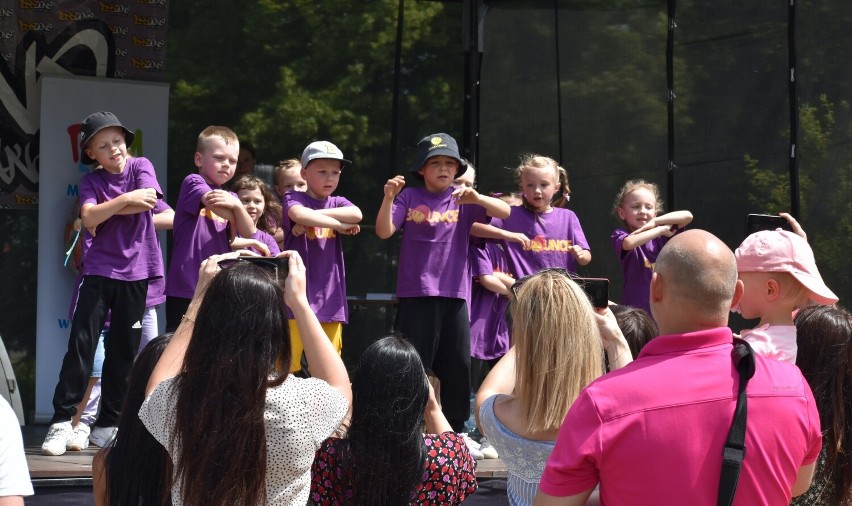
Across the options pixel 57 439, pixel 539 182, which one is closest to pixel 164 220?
pixel 57 439

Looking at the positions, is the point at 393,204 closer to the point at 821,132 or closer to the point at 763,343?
the point at 821,132

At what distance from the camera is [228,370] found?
6.97 ft

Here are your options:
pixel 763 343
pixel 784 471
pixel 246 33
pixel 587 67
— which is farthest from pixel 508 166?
pixel 784 471

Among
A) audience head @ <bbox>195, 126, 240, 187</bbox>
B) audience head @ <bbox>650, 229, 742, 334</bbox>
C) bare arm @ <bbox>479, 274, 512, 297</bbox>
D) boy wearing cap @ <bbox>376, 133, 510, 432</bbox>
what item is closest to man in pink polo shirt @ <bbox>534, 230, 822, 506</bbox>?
audience head @ <bbox>650, 229, 742, 334</bbox>

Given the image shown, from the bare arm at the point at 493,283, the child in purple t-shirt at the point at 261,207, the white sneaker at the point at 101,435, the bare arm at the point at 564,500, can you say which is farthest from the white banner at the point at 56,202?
the bare arm at the point at 564,500

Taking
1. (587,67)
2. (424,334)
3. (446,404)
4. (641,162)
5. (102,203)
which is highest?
(587,67)

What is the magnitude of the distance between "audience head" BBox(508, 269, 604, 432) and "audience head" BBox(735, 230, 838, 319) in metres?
0.45

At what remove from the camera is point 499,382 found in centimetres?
246

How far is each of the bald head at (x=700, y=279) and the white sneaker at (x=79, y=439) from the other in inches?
129

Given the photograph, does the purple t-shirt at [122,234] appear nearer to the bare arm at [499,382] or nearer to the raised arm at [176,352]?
the raised arm at [176,352]

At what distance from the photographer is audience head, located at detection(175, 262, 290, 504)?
2109mm

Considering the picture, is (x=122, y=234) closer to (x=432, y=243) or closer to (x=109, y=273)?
(x=109, y=273)

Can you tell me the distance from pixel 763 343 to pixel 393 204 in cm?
273

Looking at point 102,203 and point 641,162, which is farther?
point 641,162
